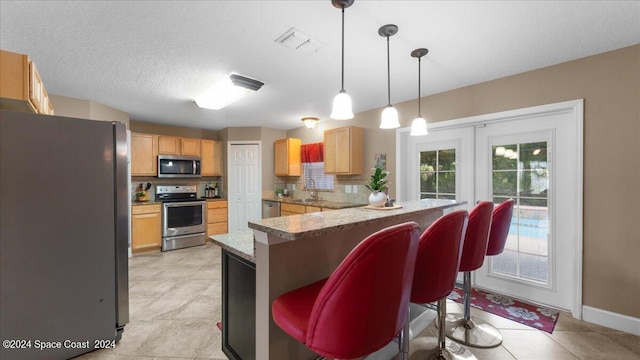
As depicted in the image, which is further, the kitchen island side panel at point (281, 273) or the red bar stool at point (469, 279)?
the red bar stool at point (469, 279)

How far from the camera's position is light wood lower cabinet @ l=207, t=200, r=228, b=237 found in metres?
5.20

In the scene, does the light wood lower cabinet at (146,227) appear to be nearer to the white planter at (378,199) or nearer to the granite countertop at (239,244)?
the granite countertop at (239,244)

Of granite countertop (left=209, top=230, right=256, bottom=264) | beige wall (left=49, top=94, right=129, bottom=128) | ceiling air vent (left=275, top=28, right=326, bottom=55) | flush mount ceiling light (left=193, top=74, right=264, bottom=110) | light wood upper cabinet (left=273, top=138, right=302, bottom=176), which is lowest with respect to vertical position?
granite countertop (left=209, top=230, right=256, bottom=264)

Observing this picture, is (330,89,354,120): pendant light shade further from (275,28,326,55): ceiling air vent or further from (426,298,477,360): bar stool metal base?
(426,298,477,360): bar stool metal base

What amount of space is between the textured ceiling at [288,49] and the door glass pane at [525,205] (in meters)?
0.88

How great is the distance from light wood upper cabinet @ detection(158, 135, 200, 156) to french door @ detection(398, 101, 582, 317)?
445 cm

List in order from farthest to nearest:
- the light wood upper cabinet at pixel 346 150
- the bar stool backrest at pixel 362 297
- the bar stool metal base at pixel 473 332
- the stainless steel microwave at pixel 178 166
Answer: the stainless steel microwave at pixel 178 166, the light wood upper cabinet at pixel 346 150, the bar stool metal base at pixel 473 332, the bar stool backrest at pixel 362 297

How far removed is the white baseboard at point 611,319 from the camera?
2.12 meters

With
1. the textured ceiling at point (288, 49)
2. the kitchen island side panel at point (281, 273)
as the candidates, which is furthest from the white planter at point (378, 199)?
the textured ceiling at point (288, 49)

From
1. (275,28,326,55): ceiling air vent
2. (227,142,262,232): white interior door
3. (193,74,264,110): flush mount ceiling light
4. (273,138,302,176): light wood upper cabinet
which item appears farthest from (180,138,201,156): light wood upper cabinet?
(275,28,326,55): ceiling air vent

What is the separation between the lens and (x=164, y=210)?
461 centimetres

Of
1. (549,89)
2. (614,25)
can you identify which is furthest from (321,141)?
(614,25)

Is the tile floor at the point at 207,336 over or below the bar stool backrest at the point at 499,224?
below

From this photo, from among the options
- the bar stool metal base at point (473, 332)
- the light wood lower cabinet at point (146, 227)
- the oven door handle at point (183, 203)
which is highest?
the oven door handle at point (183, 203)
